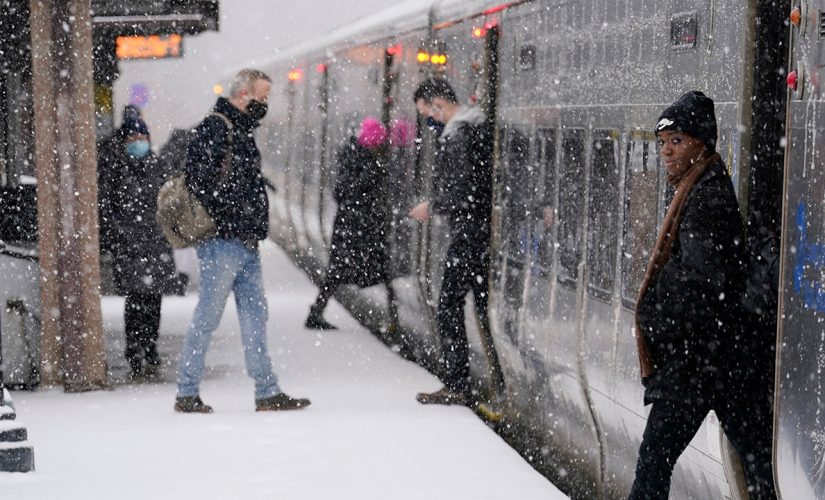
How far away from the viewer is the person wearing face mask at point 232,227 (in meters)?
8.38

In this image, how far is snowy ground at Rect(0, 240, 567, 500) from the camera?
22.9 ft

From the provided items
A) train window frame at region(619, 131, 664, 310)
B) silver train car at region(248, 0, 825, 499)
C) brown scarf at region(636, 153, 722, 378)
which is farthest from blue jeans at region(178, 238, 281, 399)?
brown scarf at region(636, 153, 722, 378)

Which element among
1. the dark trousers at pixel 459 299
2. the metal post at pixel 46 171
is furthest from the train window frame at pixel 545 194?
the metal post at pixel 46 171

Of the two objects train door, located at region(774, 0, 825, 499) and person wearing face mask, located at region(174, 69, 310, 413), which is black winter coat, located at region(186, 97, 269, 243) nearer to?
person wearing face mask, located at region(174, 69, 310, 413)

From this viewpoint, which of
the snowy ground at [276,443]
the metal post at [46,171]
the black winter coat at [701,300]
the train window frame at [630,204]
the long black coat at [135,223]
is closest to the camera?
the black winter coat at [701,300]

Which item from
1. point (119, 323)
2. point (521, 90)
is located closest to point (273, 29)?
point (119, 323)

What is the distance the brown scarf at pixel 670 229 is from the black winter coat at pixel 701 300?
0.02m

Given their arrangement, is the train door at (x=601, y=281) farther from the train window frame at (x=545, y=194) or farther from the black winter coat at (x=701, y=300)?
the black winter coat at (x=701, y=300)

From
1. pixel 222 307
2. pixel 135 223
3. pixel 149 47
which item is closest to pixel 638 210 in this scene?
pixel 222 307

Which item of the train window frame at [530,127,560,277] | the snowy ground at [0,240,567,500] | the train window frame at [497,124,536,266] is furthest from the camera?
the train window frame at [497,124,536,266]

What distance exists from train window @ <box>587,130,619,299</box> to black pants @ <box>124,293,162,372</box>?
4.22 meters

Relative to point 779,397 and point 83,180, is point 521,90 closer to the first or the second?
point 83,180

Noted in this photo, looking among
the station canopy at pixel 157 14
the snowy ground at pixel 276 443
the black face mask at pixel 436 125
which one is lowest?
the snowy ground at pixel 276 443

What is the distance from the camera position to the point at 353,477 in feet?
23.7
